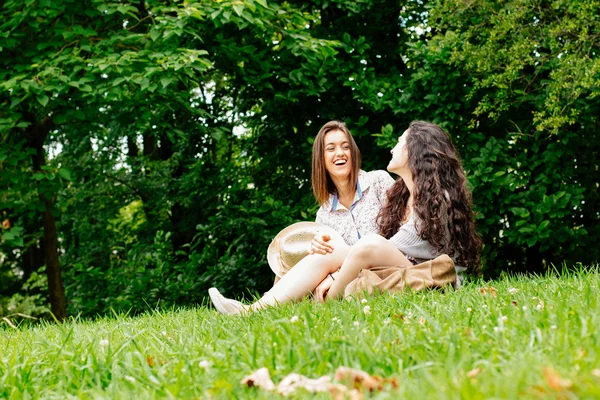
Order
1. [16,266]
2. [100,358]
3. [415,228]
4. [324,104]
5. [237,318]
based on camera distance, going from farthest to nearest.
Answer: [16,266] → [324,104] → [415,228] → [237,318] → [100,358]

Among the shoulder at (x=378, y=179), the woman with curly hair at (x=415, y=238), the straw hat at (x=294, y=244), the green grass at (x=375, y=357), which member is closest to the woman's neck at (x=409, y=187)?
the woman with curly hair at (x=415, y=238)

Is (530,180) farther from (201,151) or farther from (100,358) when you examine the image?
(100,358)

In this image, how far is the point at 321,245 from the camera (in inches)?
160

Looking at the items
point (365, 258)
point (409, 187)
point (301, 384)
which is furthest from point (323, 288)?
point (301, 384)

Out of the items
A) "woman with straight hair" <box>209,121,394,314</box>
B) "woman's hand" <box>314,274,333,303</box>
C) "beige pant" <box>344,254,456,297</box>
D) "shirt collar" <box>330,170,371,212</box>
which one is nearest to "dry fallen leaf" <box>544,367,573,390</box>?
A: "beige pant" <box>344,254,456,297</box>

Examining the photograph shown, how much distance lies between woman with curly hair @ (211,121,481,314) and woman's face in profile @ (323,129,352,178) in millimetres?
480

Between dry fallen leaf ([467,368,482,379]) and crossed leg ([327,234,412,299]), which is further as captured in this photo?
crossed leg ([327,234,412,299])

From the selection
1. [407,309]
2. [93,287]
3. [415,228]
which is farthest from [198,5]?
[93,287]

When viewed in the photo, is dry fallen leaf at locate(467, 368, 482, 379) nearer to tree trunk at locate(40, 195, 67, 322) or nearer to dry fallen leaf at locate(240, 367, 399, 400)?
dry fallen leaf at locate(240, 367, 399, 400)

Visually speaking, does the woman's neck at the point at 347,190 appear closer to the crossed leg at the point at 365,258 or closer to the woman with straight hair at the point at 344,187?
the woman with straight hair at the point at 344,187

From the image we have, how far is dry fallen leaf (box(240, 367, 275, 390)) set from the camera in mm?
1683

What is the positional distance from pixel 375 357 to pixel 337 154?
2.97 metres

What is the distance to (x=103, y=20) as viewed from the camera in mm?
6594

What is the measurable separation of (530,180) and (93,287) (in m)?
5.38
